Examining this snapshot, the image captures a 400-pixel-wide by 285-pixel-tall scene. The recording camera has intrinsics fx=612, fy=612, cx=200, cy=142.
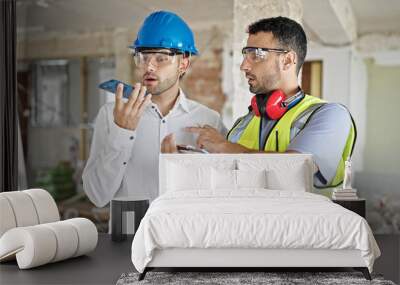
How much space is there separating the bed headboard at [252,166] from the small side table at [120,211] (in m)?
0.22

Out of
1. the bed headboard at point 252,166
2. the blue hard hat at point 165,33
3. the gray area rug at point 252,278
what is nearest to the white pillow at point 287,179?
the bed headboard at point 252,166

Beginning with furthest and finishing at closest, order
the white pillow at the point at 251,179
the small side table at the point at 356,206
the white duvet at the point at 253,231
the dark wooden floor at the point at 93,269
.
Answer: the small side table at the point at 356,206
the white pillow at the point at 251,179
the dark wooden floor at the point at 93,269
the white duvet at the point at 253,231

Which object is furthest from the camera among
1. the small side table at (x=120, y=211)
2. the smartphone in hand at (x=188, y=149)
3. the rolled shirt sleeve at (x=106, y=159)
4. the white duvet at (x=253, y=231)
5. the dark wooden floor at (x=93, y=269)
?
the rolled shirt sleeve at (x=106, y=159)

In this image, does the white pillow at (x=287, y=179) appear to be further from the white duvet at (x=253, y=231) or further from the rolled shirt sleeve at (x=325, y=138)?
the white duvet at (x=253, y=231)

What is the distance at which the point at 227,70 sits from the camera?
18.2 feet

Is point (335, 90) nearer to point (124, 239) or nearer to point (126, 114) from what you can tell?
point (126, 114)

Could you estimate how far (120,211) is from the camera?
5.32m

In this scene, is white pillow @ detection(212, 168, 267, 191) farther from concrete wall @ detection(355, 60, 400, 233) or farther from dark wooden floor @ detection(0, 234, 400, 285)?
concrete wall @ detection(355, 60, 400, 233)

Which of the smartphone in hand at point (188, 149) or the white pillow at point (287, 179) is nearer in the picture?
the white pillow at point (287, 179)

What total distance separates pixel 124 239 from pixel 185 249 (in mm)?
1579

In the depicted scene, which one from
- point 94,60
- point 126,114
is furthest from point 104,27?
point 126,114

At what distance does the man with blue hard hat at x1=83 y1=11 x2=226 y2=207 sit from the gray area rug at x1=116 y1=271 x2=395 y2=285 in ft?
5.11

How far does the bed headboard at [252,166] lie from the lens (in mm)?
5062

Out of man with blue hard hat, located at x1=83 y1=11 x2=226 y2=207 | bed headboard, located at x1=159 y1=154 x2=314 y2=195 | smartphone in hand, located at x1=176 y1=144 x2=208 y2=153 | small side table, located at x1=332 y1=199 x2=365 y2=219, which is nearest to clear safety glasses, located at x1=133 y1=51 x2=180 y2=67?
man with blue hard hat, located at x1=83 y1=11 x2=226 y2=207
